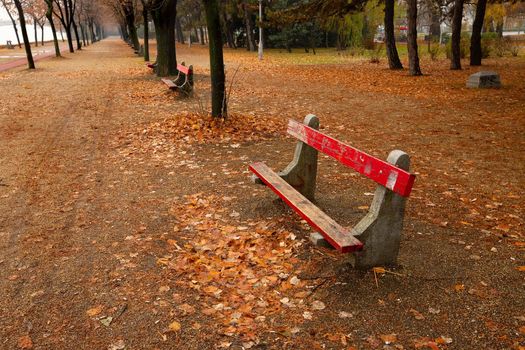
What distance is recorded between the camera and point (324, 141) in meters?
4.22

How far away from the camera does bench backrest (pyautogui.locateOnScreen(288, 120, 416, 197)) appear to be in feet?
10.7

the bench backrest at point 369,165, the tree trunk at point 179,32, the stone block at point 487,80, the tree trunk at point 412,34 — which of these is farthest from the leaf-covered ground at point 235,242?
the tree trunk at point 179,32

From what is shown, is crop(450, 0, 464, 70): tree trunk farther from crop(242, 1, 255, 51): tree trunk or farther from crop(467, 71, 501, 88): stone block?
crop(242, 1, 255, 51): tree trunk

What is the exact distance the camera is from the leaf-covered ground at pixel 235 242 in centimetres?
321

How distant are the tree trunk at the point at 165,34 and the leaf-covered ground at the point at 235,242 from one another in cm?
735

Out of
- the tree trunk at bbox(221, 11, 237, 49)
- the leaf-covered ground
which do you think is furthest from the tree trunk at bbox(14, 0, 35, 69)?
the tree trunk at bbox(221, 11, 237, 49)

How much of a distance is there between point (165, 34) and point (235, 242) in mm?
13195

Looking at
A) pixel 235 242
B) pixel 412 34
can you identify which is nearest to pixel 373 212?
pixel 235 242

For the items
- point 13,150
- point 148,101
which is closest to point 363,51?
point 148,101

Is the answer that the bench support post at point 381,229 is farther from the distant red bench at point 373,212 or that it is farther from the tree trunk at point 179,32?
the tree trunk at point 179,32

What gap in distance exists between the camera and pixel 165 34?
15.9 m

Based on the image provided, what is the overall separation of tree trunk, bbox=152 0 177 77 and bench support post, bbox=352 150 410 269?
13473 millimetres

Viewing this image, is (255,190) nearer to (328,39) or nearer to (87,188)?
(87,188)

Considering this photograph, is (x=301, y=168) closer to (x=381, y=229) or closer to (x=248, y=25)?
(x=381, y=229)
